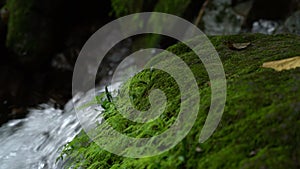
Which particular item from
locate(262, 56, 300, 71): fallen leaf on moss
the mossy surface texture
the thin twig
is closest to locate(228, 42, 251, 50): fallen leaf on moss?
the mossy surface texture

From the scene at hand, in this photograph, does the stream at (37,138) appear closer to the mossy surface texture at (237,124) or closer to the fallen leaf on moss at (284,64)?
the mossy surface texture at (237,124)

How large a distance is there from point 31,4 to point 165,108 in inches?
257

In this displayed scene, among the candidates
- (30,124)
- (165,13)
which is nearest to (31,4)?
(165,13)

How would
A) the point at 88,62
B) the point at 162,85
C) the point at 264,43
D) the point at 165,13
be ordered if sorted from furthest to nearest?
the point at 88,62, the point at 165,13, the point at 264,43, the point at 162,85

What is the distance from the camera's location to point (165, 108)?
84.2 inches

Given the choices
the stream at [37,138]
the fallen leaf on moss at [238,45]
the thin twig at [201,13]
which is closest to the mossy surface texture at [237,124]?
the fallen leaf on moss at [238,45]

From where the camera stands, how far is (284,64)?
2217 mm

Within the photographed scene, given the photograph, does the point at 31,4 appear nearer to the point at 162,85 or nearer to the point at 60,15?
the point at 60,15

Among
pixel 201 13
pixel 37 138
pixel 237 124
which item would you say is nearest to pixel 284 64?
pixel 237 124

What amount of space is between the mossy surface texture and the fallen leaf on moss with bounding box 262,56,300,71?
5 centimetres

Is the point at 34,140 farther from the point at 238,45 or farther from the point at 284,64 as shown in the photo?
the point at 284,64

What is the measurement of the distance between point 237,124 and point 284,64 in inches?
25.3

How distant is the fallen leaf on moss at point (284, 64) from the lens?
218 cm

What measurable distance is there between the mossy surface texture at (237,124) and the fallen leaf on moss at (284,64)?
0.18 feet
